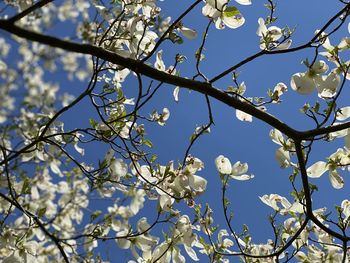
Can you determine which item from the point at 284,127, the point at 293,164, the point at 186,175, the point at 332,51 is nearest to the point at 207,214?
the point at 186,175

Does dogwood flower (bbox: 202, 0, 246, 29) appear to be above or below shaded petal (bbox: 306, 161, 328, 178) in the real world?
above

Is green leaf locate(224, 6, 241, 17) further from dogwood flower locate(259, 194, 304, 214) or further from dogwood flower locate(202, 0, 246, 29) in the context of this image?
dogwood flower locate(259, 194, 304, 214)

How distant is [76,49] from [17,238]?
1.10 m

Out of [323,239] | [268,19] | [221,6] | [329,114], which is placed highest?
[268,19]

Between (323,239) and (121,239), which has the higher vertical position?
(323,239)

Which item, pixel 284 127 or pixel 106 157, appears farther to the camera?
pixel 106 157

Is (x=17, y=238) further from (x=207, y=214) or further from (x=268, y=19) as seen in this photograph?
(x=268, y=19)

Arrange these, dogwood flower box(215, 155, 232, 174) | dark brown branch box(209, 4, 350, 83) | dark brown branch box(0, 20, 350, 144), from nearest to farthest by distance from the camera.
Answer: dark brown branch box(0, 20, 350, 144), dark brown branch box(209, 4, 350, 83), dogwood flower box(215, 155, 232, 174)

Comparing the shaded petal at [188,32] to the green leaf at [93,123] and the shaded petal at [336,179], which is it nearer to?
the green leaf at [93,123]

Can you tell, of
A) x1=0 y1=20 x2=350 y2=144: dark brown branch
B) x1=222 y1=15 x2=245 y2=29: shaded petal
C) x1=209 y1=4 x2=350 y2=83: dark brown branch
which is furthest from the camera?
x1=222 y1=15 x2=245 y2=29: shaded petal

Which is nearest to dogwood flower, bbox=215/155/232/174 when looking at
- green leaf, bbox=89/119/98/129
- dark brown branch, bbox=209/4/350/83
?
dark brown branch, bbox=209/4/350/83

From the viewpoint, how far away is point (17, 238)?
75.8 inches

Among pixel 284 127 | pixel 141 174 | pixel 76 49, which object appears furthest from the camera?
pixel 141 174

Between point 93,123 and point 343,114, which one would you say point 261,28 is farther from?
point 93,123
